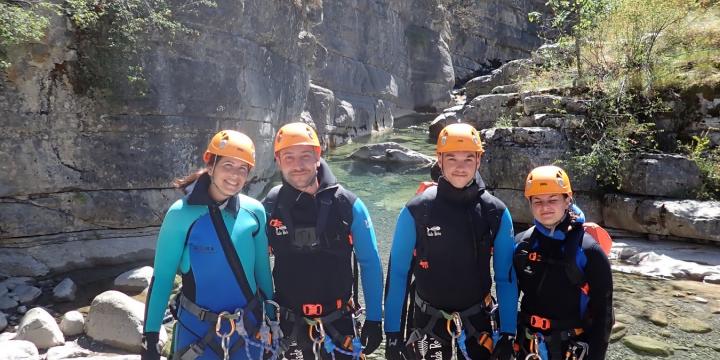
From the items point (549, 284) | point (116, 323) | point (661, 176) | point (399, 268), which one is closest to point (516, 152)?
point (661, 176)

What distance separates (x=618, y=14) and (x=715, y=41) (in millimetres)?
2261

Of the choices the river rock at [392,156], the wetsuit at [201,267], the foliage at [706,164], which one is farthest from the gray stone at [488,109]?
the wetsuit at [201,267]

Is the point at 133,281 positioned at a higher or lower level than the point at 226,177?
lower

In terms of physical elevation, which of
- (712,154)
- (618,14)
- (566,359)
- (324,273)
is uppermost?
(618,14)

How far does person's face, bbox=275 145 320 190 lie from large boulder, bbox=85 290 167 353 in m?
4.09

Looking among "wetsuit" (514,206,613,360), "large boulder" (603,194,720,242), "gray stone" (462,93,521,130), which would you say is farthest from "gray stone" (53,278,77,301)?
"gray stone" (462,93,521,130)

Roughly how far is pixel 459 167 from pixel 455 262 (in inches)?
29.6

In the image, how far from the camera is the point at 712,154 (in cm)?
945

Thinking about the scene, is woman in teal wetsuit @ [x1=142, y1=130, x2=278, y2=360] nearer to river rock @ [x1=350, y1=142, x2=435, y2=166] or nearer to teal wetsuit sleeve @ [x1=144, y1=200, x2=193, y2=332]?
teal wetsuit sleeve @ [x1=144, y1=200, x2=193, y2=332]

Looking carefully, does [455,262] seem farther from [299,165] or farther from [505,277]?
[299,165]

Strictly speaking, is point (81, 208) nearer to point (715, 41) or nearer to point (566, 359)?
point (566, 359)

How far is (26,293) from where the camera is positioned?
25.3 feet

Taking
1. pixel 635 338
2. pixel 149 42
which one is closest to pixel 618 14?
pixel 635 338

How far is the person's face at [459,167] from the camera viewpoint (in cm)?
358
